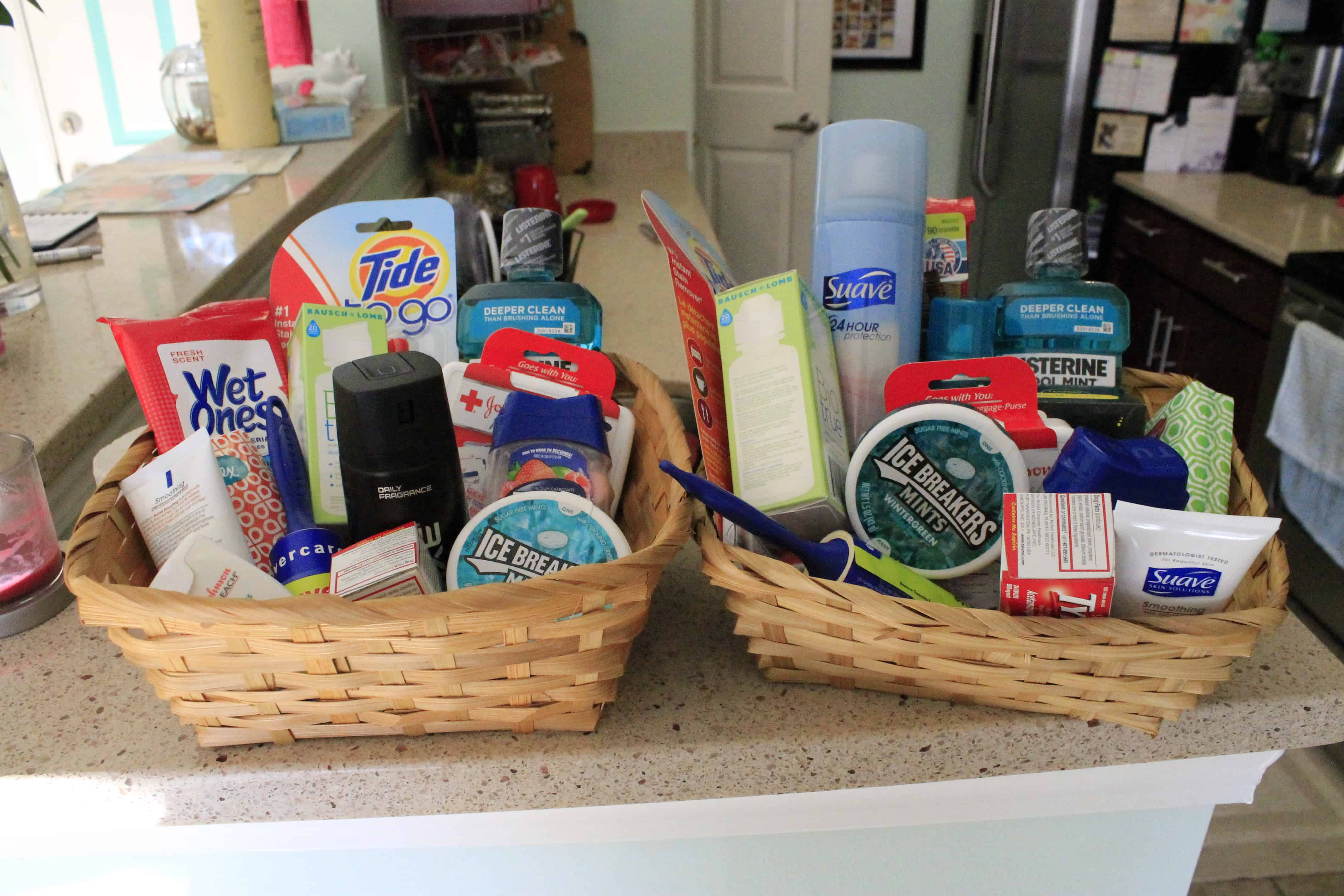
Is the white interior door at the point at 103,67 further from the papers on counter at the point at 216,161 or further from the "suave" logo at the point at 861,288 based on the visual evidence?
the "suave" logo at the point at 861,288

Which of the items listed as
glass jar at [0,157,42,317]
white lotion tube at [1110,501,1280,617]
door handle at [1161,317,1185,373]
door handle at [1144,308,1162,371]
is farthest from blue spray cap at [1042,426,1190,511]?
door handle at [1144,308,1162,371]

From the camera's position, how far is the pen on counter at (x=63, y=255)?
1.31 meters

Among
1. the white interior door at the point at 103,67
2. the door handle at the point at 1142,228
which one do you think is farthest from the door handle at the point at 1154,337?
the white interior door at the point at 103,67

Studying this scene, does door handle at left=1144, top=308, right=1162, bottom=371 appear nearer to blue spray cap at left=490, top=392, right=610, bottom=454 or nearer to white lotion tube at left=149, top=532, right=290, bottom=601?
blue spray cap at left=490, top=392, right=610, bottom=454

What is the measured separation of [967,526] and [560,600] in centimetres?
24

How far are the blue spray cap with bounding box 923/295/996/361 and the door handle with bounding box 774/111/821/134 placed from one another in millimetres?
2777

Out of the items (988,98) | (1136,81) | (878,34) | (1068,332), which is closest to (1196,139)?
(1136,81)

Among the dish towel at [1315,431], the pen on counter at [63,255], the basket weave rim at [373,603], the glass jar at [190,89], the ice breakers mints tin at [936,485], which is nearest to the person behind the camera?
the basket weave rim at [373,603]

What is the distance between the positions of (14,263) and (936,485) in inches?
43.9

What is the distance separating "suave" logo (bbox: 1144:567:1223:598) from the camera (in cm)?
47

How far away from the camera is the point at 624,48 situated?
2779 mm

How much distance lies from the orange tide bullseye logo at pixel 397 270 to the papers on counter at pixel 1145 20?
2.49m

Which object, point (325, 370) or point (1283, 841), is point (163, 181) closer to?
point (325, 370)

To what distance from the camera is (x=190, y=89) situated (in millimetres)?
1973
